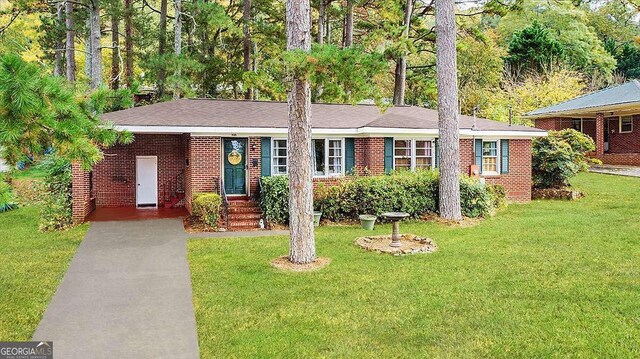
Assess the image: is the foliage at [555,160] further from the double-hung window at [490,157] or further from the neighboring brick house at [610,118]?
the neighboring brick house at [610,118]

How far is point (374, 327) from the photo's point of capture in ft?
20.5

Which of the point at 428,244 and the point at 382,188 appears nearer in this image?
the point at 428,244

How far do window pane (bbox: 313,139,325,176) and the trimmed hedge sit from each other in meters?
2.23

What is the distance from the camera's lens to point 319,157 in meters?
16.8

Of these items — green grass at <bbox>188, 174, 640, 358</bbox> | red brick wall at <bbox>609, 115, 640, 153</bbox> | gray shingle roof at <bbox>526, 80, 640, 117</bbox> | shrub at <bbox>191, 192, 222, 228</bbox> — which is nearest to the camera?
green grass at <bbox>188, 174, 640, 358</bbox>

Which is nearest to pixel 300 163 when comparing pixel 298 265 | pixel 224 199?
pixel 298 265

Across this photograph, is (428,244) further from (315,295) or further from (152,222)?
(152,222)

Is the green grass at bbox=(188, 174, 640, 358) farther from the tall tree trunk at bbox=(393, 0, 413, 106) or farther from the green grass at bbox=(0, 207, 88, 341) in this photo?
the tall tree trunk at bbox=(393, 0, 413, 106)

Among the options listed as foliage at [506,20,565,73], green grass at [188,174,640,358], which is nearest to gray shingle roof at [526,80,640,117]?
foliage at [506,20,565,73]

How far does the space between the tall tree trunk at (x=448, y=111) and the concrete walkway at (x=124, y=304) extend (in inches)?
291

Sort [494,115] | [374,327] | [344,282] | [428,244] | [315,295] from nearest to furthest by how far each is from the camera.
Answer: [374,327], [315,295], [344,282], [428,244], [494,115]

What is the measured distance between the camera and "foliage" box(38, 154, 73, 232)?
1371 cm

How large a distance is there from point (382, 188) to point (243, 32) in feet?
46.5

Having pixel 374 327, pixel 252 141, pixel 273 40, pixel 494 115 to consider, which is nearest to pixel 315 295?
pixel 374 327
